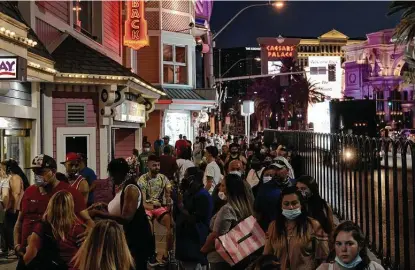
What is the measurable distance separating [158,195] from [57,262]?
412 cm

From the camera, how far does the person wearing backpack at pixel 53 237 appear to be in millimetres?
5137

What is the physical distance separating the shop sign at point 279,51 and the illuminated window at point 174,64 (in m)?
68.1

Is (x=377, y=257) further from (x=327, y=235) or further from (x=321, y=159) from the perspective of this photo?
(x=321, y=159)

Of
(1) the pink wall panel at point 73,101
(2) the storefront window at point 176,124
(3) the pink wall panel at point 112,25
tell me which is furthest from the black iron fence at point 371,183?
(2) the storefront window at point 176,124

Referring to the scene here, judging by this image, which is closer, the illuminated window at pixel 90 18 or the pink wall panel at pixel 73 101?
the pink wall panel at pixel 73 101

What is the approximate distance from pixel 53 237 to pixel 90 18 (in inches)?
561

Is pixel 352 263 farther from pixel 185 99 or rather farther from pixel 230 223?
pixel 185 99

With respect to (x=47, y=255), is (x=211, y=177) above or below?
above

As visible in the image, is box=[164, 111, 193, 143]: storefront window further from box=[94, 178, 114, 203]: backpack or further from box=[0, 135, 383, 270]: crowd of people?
box=[0, 135, 383, 270]: crowd of people

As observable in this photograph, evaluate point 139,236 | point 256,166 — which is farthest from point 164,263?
point 139,236

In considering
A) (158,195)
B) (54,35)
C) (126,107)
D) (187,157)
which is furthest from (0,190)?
(126,107)

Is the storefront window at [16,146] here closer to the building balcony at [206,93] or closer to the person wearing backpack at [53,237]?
the person wearing backpack at [53,237]

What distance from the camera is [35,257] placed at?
520 cm

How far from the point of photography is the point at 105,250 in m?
3.82
